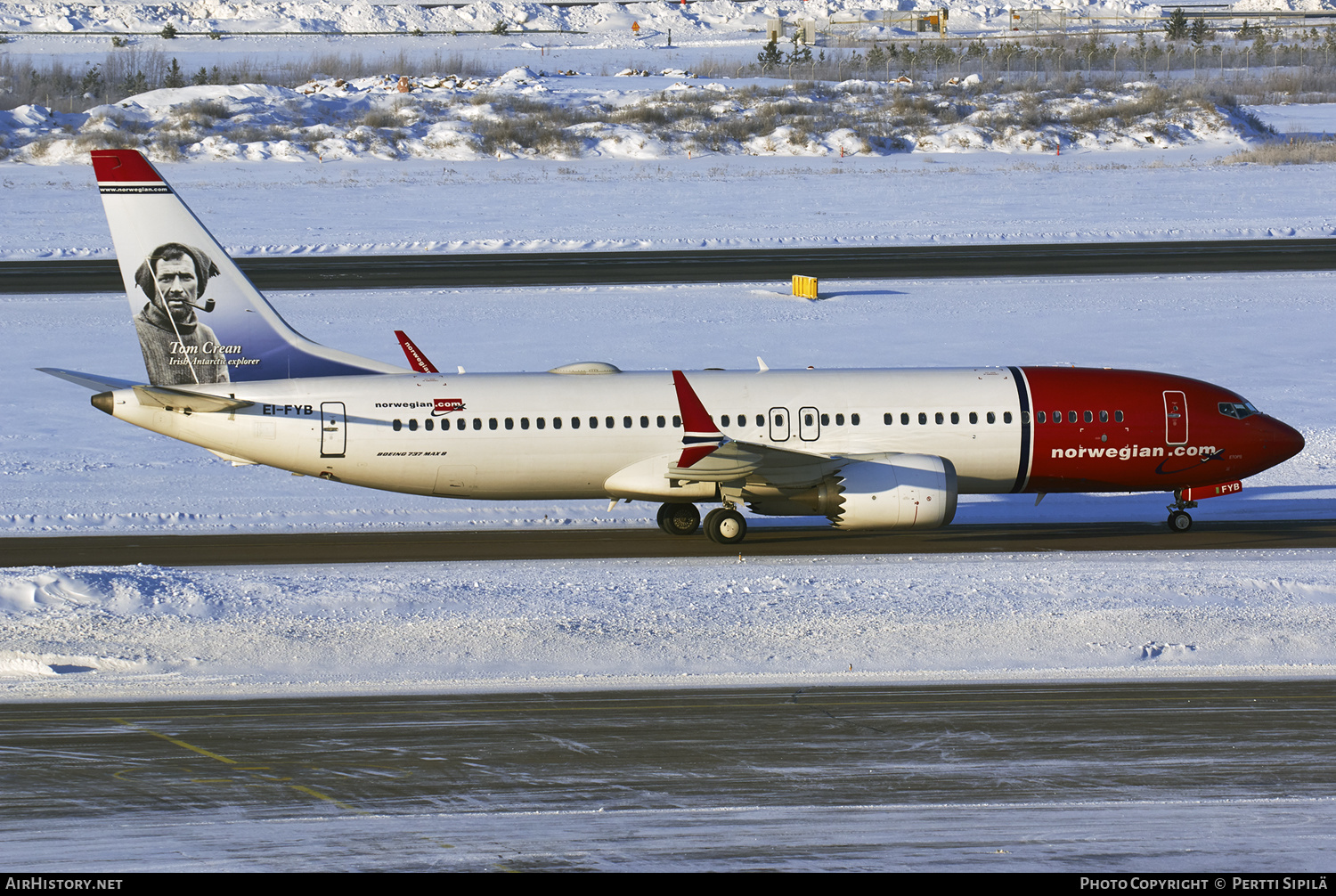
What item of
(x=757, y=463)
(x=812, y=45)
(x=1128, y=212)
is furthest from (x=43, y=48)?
(x=757, y=463)

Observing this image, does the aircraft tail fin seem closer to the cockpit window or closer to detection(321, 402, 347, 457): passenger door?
→ detection(321, 402, 347, 457): passenger door

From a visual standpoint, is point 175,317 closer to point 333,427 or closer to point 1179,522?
point 333,427

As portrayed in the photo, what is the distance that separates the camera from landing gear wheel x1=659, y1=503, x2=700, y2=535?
106ft

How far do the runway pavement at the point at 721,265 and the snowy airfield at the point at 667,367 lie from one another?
6.49 feet

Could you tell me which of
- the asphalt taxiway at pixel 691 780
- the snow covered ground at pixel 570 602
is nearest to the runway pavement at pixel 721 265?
the snow covered ground at pixel 570 602

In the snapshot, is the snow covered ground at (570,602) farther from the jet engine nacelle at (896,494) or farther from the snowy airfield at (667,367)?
the jet engine nacelle at (896,494)

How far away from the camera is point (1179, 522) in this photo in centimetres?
3241

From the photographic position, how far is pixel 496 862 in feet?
50.1

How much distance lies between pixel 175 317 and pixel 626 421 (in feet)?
31.3

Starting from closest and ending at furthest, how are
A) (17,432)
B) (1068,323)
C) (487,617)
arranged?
(487,617), (17,432), (1068,323)

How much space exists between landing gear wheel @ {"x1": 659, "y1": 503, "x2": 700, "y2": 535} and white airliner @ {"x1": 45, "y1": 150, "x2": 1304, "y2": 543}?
9 centimetres

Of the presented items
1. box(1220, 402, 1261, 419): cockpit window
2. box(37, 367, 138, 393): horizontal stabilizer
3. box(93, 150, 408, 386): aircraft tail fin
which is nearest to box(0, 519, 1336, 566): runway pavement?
box(1220, 402, 1261, 419): cockpit window
